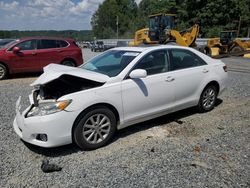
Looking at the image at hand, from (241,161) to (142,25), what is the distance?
76.6 m

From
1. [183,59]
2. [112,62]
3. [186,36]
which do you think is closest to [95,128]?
[112,62]

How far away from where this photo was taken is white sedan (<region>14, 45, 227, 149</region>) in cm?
352

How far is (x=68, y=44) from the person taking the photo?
1048 centimetres

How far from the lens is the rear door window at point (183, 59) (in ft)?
15.6

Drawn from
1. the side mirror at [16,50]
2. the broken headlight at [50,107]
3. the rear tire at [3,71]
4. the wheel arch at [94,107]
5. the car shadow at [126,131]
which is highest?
the side mirror at [16,50]

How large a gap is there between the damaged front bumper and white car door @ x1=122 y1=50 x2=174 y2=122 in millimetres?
989

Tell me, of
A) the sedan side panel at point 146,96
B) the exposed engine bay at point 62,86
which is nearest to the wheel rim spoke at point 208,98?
the sedan side panel at point 146,96

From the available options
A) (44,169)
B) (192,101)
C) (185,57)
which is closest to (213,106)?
(192,101)

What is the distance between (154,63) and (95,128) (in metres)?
1.65

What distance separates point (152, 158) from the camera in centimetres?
358

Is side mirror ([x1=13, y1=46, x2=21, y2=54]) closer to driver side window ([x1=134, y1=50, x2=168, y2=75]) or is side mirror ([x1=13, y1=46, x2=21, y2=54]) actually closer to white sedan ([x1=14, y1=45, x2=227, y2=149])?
white sedan ([x1=14, y1=45, x2=227, y2=149])

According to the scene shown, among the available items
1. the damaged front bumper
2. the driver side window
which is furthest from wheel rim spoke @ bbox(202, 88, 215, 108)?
the damaged front bumper

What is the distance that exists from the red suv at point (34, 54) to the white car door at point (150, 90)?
6545mm

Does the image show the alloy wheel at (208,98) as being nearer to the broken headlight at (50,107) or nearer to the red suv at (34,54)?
the broken headlight at (50,107)
